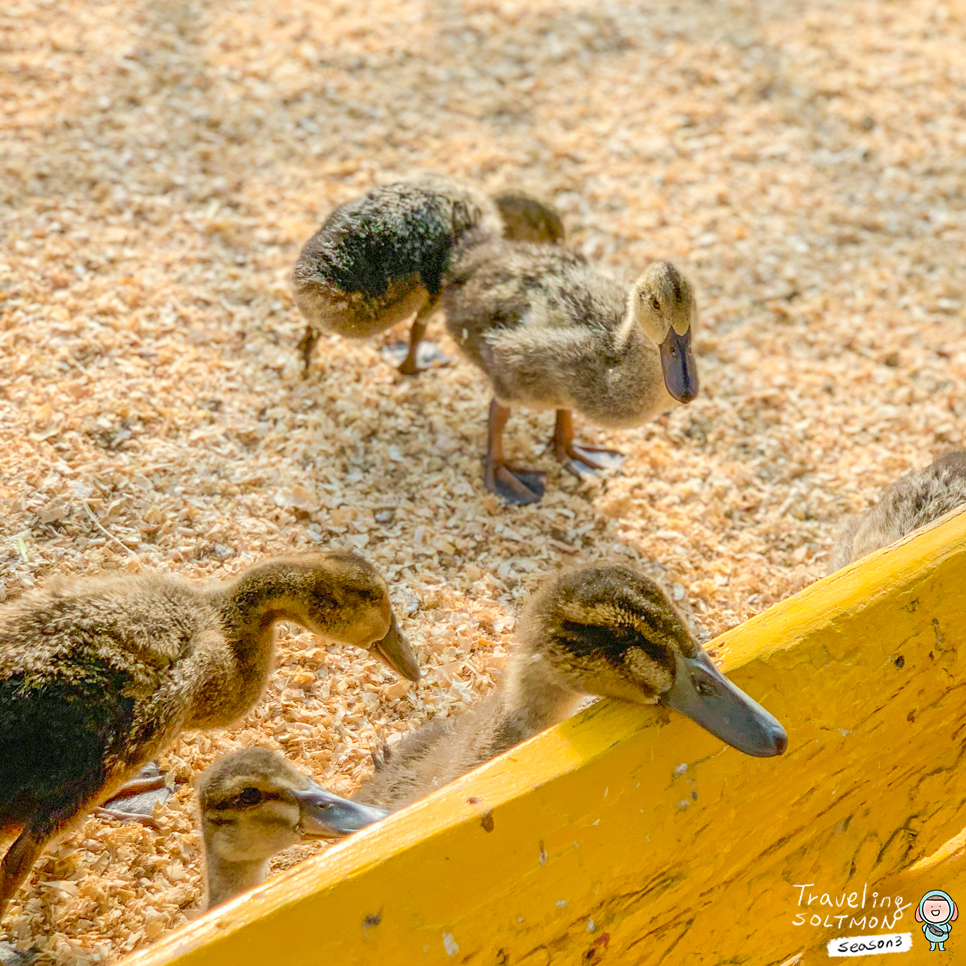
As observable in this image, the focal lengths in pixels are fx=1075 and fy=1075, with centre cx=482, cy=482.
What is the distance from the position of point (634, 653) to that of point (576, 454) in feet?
5.65

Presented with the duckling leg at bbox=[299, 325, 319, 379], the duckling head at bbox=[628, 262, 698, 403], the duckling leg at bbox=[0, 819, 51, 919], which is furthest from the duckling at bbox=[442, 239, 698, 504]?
the duckling leg at bbox=[0, 819, 51, 919]

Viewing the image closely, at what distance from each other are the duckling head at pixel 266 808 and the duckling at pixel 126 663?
208 mm

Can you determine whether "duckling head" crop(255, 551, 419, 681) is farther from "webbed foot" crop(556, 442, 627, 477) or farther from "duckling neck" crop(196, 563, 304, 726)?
"webbed foot" crop(556, 442, 627, 477)

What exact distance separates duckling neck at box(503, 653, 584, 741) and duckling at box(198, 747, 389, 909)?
387 millimetres

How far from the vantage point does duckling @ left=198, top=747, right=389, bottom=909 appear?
2.00 m

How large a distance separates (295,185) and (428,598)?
7.21 ft

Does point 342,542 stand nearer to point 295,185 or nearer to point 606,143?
point 295,185

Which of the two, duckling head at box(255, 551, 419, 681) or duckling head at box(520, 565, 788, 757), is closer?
duckling head at box(520, 565, 788, 757)

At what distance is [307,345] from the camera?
3.62 m

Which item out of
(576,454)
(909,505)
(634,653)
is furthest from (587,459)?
(634,653)

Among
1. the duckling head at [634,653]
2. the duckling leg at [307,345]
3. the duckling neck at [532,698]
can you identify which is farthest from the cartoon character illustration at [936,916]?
the duckling leg at [307,345]

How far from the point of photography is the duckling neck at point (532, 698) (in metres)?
2.20

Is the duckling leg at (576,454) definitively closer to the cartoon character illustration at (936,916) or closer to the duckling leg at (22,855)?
the cartoon character illustration at (936,916)

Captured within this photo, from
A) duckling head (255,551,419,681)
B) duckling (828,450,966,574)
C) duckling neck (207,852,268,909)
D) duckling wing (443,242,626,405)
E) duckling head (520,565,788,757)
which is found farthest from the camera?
duckling wing (443,242,626,405)
